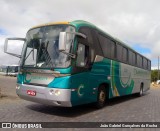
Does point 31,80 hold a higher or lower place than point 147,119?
higher

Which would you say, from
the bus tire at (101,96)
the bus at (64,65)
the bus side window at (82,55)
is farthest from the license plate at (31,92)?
the bus tire at (101,96)

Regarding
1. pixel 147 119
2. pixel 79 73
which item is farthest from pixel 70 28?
pixel 147 119

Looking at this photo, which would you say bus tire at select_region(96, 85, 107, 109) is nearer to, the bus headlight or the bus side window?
the bus side window

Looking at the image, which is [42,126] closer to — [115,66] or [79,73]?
→ [79,73]

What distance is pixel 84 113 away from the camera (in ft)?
30.8

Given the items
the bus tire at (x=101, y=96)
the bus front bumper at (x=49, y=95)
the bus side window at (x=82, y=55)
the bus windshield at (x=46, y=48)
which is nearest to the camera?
the bus front bumper at (x=49, y=95)

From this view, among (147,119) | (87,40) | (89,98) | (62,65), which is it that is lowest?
(147,119)

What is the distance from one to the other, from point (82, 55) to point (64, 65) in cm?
112

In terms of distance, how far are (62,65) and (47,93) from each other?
1.02m

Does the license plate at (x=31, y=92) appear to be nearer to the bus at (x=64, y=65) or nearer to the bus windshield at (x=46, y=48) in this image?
the bus at (x=64, y=65)

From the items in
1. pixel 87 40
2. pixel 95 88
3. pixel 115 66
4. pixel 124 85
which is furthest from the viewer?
pixel 124 85

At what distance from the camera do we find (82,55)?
8891mm

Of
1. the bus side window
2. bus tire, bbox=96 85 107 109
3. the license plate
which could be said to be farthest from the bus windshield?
bus tire, bbox=96 85 107 109

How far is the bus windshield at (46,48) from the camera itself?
26.8 feet
